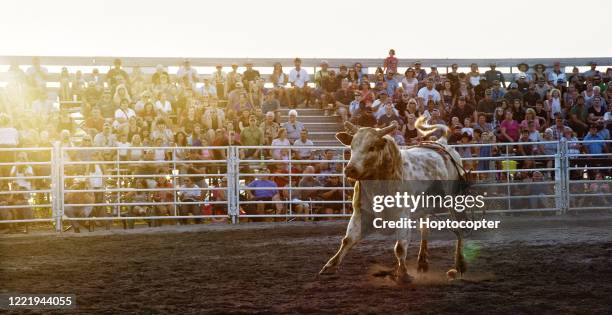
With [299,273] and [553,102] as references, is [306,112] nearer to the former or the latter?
[553,102]

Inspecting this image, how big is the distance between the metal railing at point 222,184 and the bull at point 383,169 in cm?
602

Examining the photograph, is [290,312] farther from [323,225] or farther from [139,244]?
[323,225]

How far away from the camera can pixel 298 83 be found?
18891 millimetres

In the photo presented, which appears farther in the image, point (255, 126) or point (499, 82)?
point (499, 82)

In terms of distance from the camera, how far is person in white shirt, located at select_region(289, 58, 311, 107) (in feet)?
61.5

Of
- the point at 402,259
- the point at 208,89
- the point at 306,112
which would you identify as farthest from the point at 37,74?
the point at 402,259

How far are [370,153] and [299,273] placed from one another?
1477 mm

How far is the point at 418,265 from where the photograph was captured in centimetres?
809

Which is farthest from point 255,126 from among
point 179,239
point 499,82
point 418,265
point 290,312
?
point 290,312

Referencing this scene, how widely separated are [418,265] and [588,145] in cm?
999

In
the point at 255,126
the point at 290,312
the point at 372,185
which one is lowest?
the point at 290,312

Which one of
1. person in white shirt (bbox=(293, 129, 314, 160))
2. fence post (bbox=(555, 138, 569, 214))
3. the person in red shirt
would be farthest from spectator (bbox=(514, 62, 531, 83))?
person in white shirt (bbox=(293, 129, 314, 160))

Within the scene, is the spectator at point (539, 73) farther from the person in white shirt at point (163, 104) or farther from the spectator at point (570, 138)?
the person in white shirt at point (163, 104)

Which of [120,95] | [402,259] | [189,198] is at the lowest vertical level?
[402,259]
